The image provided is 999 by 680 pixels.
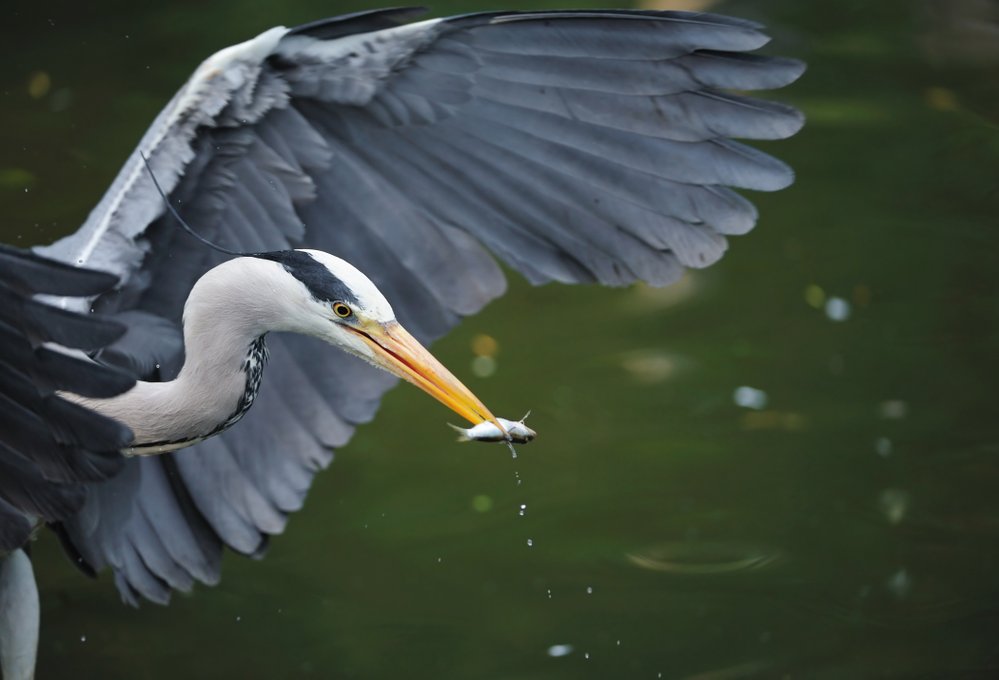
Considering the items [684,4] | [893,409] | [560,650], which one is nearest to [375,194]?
[560,650]

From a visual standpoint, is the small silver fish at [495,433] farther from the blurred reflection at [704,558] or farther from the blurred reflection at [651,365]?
the blurred reflection at [651,365]

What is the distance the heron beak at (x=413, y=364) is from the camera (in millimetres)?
2418

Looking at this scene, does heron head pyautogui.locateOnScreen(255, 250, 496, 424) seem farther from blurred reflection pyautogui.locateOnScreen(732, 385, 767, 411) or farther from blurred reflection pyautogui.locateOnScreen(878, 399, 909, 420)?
blurred reflection pyautogui.locateOnScreen(878, 399, 909, 420)

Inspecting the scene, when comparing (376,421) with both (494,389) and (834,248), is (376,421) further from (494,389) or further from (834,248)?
(834,248)

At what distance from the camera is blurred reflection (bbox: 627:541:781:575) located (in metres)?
3.60

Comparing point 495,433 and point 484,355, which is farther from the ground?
point 495,433

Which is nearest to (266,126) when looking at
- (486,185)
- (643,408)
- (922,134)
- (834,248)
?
(486,185)

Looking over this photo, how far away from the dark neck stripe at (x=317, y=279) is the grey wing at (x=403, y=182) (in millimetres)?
556

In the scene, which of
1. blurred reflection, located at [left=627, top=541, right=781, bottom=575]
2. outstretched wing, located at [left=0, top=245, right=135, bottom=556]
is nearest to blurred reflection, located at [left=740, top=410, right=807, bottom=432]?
blurred reflection, located at [left=627, top=541, right=781, bottom=575]

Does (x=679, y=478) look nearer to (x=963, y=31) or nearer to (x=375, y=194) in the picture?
(x=375, y=194)

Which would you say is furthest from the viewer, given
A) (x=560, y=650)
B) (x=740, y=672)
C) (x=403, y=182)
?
(x=560, y=650)

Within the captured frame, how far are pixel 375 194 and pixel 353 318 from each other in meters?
0.80

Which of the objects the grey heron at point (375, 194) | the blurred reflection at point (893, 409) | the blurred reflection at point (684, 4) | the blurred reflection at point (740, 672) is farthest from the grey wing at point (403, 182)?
the blurred reflection at point (684, 4)

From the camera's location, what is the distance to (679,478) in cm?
389
